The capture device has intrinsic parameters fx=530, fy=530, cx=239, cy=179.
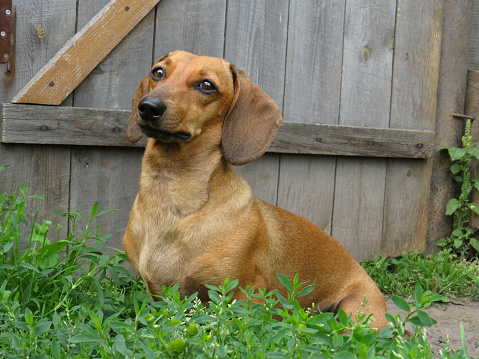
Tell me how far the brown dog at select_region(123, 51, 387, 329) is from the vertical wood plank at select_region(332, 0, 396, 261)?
5.29 feet

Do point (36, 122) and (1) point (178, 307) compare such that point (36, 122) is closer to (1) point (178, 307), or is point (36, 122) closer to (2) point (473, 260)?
(1) point (178, 307)

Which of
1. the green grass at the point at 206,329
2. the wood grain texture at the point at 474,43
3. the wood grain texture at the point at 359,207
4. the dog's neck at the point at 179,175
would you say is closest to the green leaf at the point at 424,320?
the green grass at the point at 206,329

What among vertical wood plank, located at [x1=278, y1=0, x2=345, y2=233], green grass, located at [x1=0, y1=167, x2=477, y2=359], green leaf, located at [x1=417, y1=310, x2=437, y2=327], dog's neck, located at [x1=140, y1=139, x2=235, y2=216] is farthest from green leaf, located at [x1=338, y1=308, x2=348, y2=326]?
vertical wood plank, located at [x1=278, y1=0, x2=345, y2=233]

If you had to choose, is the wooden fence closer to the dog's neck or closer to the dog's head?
the dog's head

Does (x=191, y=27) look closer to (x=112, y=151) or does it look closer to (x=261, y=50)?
(x=261, y=50)

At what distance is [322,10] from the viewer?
3881 mm

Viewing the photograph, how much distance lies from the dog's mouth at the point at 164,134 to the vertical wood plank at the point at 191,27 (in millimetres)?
1141

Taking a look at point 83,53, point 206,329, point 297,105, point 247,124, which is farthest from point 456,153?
point 206,329

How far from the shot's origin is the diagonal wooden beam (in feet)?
9.45

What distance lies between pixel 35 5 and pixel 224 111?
128 centimetres

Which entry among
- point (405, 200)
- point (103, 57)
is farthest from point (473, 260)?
point (103, 57)

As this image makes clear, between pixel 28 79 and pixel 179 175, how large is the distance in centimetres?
116

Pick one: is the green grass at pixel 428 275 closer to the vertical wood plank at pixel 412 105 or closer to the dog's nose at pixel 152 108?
the vertical wood plank at pixel 412 105

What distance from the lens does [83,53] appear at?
9.82 feet
